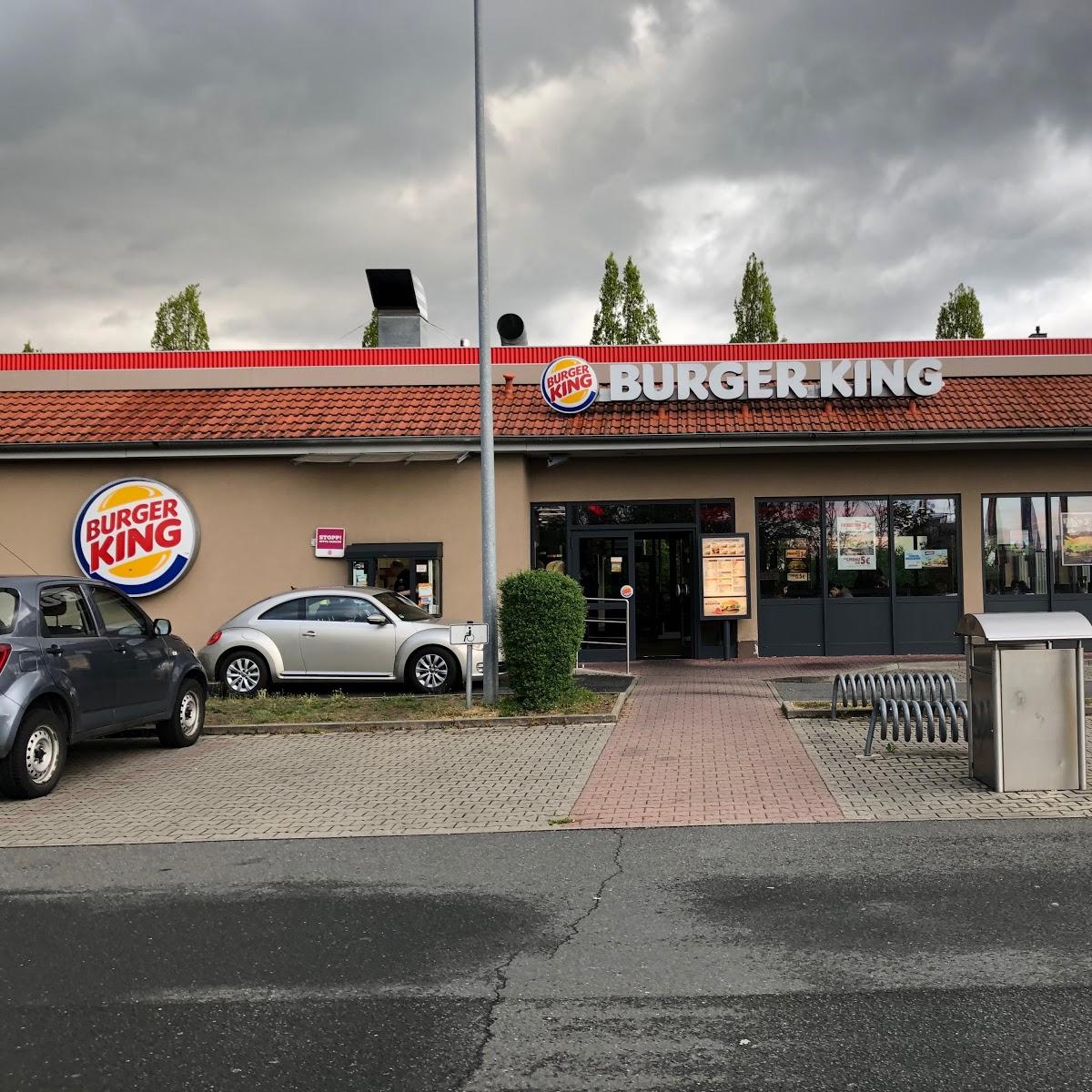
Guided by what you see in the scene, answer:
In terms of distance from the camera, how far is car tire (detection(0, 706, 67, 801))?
8.70m

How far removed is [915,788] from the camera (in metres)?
8.68

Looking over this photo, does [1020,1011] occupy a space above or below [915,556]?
below

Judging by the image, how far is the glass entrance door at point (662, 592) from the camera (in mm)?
18312

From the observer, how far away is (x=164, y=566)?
17672mm

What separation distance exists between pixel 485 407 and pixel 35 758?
21.0 ft

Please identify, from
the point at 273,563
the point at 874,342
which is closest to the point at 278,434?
the point at 273,563

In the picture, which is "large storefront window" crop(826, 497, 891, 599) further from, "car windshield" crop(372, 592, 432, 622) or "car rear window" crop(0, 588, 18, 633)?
"car rear window" crop(0, 588, 18, 633)

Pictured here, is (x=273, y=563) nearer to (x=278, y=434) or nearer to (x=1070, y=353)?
(x=278, y=434)

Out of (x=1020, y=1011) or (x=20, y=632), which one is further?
(x=20, y=632)

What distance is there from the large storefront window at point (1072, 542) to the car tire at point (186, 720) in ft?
43.9

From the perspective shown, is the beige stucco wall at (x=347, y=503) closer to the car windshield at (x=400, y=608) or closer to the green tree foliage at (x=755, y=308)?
the car windshield at (x=400, y=608)

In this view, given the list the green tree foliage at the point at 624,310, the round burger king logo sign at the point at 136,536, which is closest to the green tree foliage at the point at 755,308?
the green tree foliage at the point at 624,310

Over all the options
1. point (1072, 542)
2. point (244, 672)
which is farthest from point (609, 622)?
point (1072, 542)

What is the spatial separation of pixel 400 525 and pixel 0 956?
1252cm
